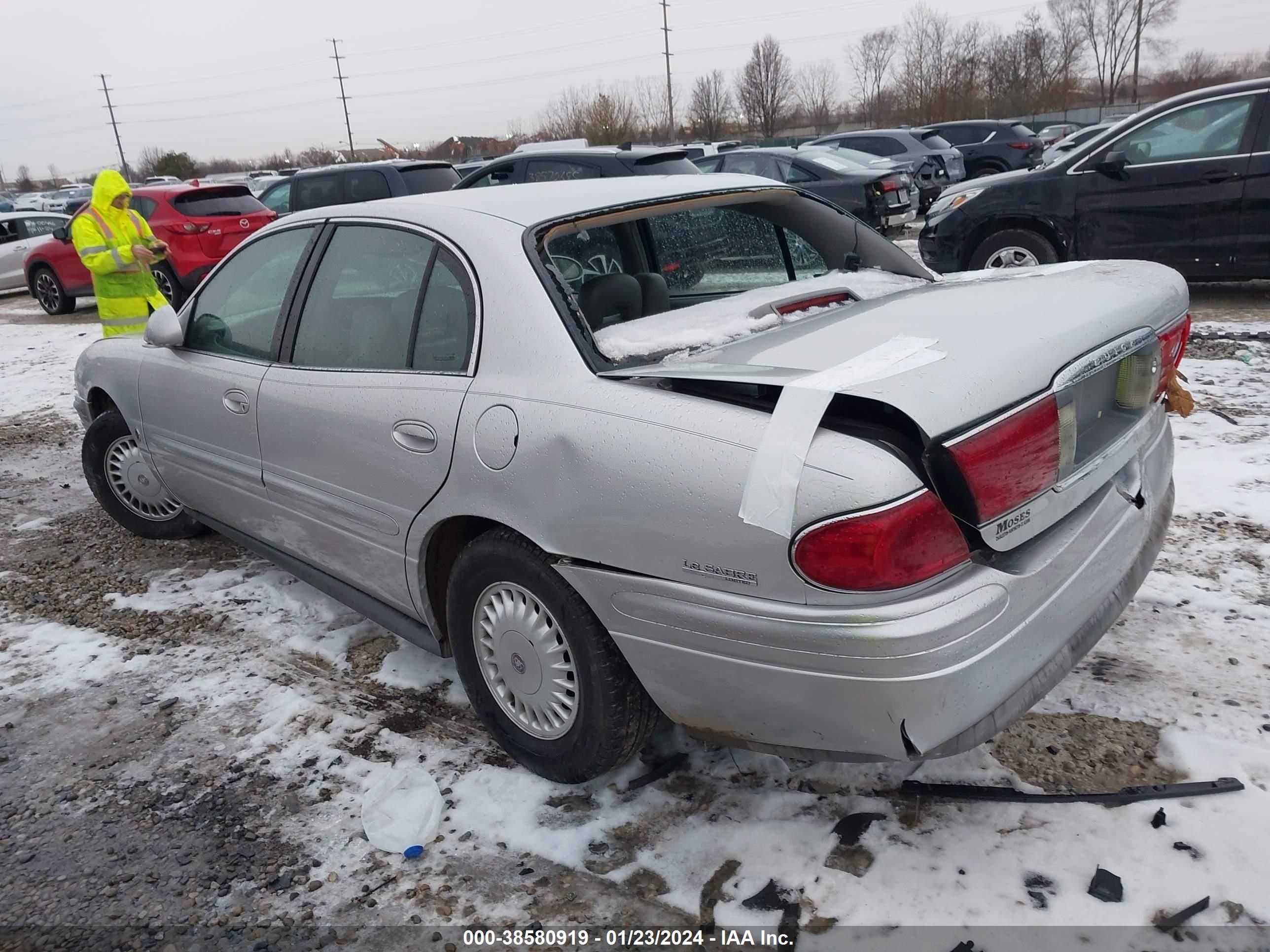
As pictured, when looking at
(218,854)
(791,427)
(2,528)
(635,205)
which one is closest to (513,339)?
(635,205)

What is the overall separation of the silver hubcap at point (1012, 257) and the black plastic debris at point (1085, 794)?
21.4 ft

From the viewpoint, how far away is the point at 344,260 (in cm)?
322

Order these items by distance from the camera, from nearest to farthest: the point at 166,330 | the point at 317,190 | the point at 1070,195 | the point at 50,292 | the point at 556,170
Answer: the point at 166,330 < the point at 1070,195 < the point at 556,170 < the point at 317,190 < the point at 50,292

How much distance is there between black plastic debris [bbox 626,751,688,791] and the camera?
2660 mm

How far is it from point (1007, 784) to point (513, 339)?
1.80 m

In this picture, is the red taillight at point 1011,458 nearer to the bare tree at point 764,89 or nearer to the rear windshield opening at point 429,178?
the rear windshield opening at point 429,178

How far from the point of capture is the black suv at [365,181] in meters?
11.4

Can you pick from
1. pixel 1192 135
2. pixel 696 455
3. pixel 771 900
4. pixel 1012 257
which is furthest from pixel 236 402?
pixel 1192 135

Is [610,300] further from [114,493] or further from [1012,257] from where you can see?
[1012,257]

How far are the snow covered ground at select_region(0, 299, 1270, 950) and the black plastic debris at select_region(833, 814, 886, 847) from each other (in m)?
0.01

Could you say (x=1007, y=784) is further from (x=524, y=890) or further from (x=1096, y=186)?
(x=1096, y=186)

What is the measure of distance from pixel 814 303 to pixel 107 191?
246 inches

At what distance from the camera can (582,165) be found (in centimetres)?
903

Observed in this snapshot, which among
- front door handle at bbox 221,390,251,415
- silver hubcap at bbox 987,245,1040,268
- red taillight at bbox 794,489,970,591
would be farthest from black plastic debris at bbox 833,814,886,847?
silver hubcap at bbox 987,245,1040,268
